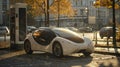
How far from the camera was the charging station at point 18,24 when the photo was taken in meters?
23.5

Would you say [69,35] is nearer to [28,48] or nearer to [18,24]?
[28,48]

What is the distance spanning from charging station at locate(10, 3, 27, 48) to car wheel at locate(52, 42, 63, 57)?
6.37m

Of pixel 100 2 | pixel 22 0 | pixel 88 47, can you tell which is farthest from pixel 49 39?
pixel 22 0

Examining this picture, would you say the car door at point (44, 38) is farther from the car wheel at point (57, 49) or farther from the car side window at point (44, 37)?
the car wheel at point (57, 49)

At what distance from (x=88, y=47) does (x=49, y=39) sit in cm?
204

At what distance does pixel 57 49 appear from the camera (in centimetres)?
1720

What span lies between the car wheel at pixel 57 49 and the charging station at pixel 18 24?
6.37m

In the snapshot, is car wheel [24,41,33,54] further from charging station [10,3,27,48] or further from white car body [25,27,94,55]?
charging station [10,3,27,48]

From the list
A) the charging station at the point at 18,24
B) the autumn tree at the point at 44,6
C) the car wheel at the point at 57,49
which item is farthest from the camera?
the autumn tree at the point at 44,6

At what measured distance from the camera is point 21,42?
23422mm

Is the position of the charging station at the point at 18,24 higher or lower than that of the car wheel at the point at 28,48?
higher

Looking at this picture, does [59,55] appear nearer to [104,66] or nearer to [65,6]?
[104,66]

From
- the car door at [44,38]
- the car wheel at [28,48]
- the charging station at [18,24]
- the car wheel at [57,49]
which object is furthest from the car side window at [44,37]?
the charging station at [18,24]

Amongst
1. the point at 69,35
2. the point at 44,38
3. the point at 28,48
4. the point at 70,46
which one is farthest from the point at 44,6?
the point at 70,46
